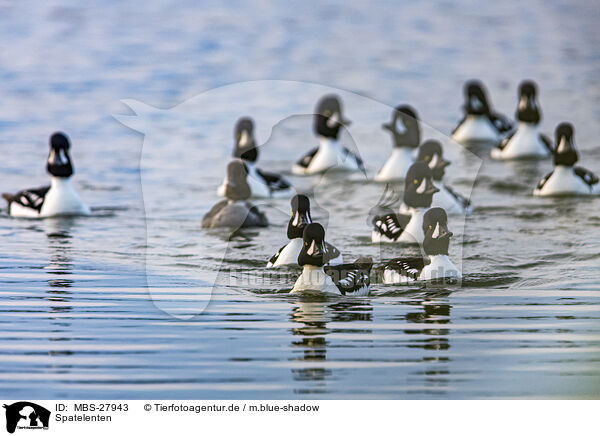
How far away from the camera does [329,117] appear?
59.8 feet

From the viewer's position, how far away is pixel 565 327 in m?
10.7

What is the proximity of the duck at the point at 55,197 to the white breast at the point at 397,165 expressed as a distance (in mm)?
3827

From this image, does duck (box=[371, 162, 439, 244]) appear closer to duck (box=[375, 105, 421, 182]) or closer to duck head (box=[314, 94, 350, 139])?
duck (box=[375, 105, 421, 182])

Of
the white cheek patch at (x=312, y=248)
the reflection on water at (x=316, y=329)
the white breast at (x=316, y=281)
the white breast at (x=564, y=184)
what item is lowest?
the reflection on water at (x=316, y=329)

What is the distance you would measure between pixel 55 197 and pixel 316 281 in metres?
5.01

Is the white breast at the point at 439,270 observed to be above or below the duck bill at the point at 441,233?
below

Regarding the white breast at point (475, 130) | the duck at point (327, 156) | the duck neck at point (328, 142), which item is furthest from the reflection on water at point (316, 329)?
the white breast at point (475, 130)

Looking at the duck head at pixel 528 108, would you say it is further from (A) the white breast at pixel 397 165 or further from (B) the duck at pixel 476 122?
(A) the white breast at pixel 397 165

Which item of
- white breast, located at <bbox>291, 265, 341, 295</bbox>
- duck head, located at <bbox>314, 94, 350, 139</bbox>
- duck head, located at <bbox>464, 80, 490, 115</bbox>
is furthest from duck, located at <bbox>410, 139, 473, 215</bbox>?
duck head, located at <bbox>464, 80, 490, 115</bbox>

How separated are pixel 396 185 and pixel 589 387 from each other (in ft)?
24.3

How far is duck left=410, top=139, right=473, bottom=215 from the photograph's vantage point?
49.0 feet

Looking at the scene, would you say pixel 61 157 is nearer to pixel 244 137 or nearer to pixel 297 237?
pixel 244 137

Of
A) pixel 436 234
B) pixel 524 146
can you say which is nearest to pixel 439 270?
pixel 436 234

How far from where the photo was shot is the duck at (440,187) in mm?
14922
